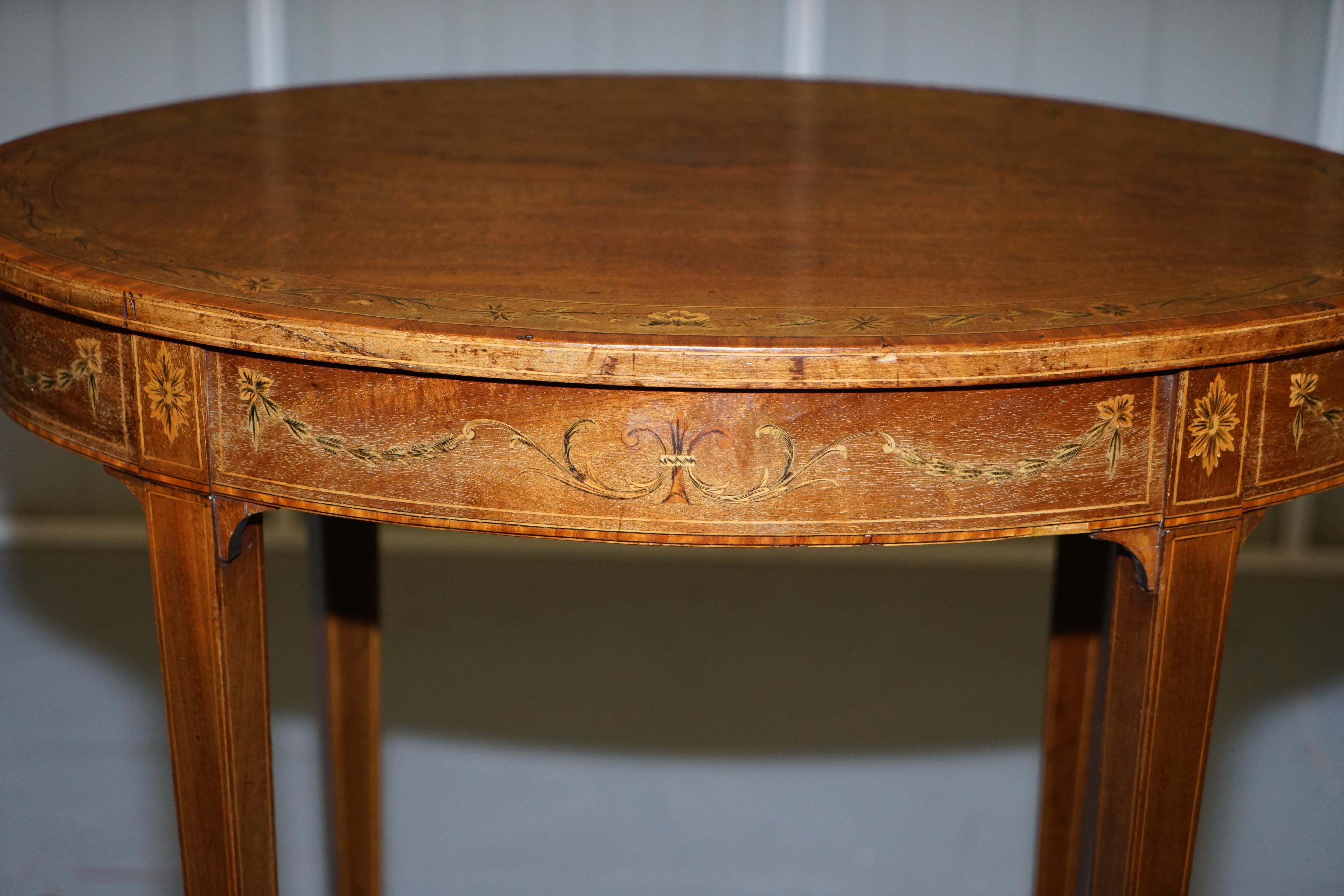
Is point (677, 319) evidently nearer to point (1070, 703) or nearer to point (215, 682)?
point (215, 682)

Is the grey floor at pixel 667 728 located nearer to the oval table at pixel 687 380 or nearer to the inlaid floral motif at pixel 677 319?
the oval table at pixel 687 380

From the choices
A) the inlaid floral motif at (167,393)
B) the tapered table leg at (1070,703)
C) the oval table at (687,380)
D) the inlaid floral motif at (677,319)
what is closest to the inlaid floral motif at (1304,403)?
the oval table at (687,380)

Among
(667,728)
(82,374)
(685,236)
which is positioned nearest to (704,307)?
(685,236)

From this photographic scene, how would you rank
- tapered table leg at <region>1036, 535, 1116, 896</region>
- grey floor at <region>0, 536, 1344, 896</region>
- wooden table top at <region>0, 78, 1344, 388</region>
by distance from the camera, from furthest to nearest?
grey floor at <region>0, 536, 1344, 896</region> < tapered table leg at <region>1036, 535, 1116, 896</region> < wooden table top at <region>0, 78, 1344, 388</region>

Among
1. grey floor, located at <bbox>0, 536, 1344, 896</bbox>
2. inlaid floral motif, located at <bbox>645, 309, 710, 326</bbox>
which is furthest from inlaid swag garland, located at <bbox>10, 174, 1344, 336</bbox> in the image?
grey floor, located at <bbox>0, 536, 1344, 896</bbox>

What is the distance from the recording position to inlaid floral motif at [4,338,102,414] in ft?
3.25

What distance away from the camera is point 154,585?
1013mm

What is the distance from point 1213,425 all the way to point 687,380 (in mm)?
342

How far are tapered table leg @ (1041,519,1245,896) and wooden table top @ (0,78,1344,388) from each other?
153 millimetres

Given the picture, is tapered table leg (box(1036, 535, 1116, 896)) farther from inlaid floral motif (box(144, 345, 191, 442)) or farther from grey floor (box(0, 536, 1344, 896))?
inlaid floral motif (box(144, 345, 191, 442))

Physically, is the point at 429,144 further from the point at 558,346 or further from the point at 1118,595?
the point at 1118,595

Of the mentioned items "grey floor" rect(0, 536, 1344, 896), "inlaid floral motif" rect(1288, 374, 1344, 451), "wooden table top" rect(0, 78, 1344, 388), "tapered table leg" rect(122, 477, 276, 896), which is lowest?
"grey floor" rect(0, 536, 1344, 896)

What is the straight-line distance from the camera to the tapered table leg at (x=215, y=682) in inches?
39.4

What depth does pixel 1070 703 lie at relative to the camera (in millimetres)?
1660
